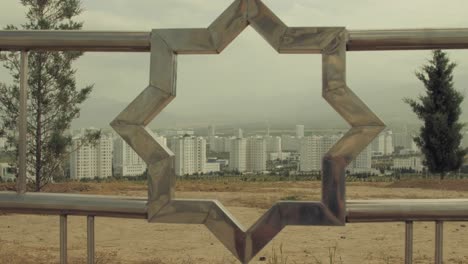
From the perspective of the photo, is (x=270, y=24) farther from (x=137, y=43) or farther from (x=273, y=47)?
(x=137, y=43)

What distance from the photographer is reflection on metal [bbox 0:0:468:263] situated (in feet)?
3.75

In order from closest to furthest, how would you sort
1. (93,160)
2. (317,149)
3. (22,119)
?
1. (22,119)
2. (317,149)
3. (93,160)

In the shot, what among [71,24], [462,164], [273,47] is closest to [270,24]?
[273,47]

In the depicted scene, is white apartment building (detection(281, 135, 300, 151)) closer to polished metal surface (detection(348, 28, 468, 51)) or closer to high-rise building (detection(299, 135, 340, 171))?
high-rise building (detection(299, 135, 340, 171))

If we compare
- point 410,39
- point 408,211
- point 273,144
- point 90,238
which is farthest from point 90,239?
point 273,144

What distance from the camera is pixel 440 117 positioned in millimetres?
14062

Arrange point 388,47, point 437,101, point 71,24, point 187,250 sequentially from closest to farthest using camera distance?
point 388,47 → point 187,250 → point 71,24 → point 437,101

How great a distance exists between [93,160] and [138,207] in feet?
33.6

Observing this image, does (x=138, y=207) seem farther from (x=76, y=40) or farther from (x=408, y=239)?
(x=408, y=239)

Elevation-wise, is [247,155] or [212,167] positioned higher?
[247,155]

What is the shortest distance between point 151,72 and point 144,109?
88mm

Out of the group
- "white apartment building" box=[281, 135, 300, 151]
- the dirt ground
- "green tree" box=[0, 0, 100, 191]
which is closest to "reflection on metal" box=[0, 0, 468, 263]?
the dirt ground

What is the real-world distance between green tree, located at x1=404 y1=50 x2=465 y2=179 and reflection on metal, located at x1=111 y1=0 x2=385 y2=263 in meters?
13.9

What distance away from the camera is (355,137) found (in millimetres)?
1150
